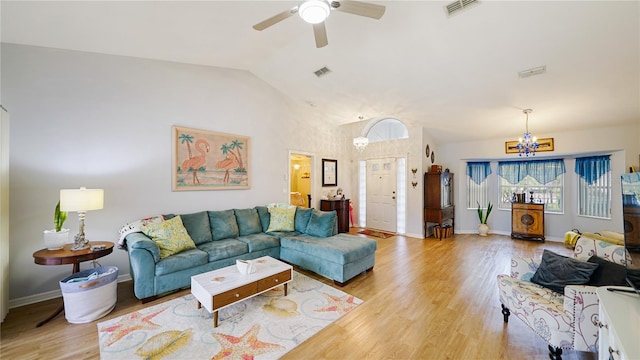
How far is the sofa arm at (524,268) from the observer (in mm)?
2318

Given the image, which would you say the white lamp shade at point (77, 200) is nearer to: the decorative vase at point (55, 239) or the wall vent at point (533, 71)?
the decorative vase at point (55, 239)

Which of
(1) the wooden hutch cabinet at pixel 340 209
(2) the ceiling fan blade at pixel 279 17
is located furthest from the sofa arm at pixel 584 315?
(1) the wooden hutch cabinet at pixel 340 209

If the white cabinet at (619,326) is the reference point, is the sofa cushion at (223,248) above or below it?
below

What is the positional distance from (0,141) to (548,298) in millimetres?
5107

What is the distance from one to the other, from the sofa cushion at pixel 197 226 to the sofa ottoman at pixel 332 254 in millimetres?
1154

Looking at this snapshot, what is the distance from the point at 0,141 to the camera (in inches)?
87.4

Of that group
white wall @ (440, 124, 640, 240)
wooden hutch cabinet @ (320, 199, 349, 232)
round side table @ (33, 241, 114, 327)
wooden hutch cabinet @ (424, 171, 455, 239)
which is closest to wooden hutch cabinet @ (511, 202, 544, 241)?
white wall @ (440, 124, 640, 240)

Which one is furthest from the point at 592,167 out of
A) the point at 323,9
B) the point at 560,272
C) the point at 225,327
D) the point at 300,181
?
the point at 225,327

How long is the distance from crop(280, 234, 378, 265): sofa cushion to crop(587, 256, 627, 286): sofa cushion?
83.2 inches

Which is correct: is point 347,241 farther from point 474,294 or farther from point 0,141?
point 0,141

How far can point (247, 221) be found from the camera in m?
4.10

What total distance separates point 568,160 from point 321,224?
6101mm

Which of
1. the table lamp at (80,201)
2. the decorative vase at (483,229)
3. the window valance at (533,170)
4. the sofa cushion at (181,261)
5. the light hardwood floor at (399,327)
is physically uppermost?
the window valance at (533,170)

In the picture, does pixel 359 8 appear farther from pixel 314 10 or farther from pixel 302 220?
pixel 302 220
